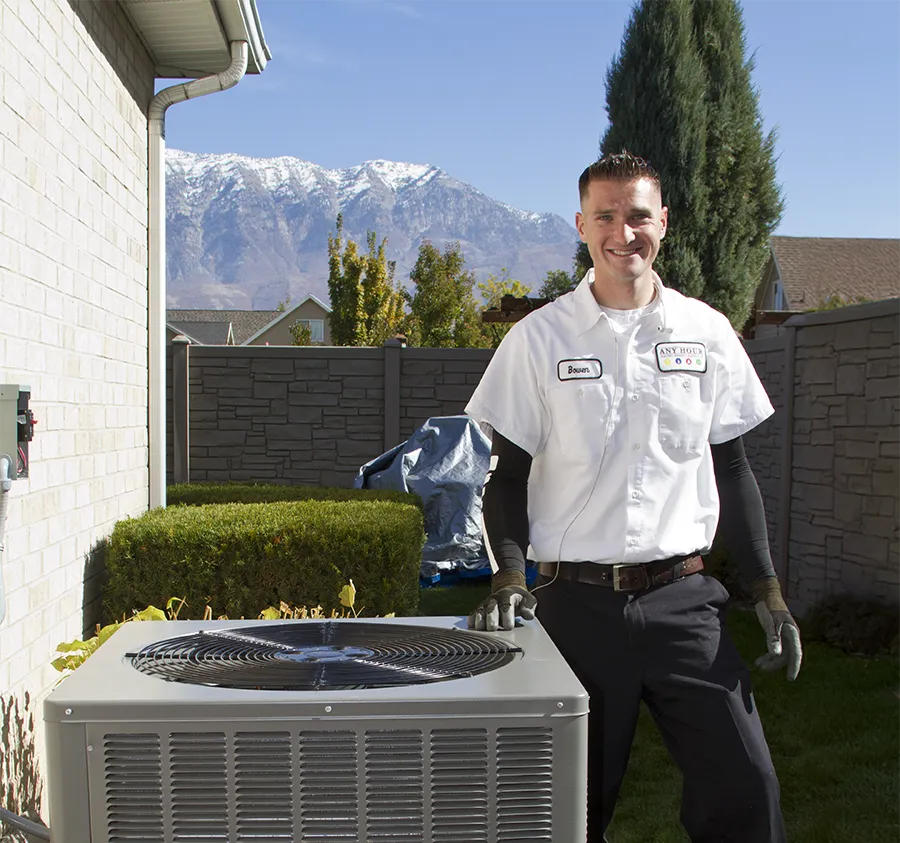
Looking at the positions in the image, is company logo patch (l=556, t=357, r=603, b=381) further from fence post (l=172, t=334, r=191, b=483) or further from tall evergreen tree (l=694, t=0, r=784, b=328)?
tall evergreen tree (l=694, t=0, r=784, b=328)

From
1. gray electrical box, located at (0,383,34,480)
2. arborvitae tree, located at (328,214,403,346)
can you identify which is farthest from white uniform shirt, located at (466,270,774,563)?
arborvitae tree, located at (328,214,403,346)

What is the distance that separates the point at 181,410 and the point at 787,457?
5564 millimetres

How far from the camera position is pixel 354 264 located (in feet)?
109

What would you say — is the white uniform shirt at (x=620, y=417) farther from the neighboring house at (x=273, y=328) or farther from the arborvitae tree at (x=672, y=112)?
the neighboring house at (x=273, y=328)

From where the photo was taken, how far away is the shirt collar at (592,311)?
2.53m

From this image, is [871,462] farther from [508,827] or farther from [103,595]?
[508,827]

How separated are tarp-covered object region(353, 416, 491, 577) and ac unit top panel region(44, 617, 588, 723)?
6.60 m

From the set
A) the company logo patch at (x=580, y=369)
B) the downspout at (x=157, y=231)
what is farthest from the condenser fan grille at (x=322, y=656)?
the downspout at (x=157, y=231)

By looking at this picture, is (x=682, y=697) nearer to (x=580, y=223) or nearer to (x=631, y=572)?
(x=631, y=572)

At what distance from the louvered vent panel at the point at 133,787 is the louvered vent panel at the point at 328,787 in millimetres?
204

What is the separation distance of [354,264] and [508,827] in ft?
106

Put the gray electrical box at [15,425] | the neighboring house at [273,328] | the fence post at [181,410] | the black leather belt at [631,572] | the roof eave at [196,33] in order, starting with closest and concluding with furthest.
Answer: the black leather belt at [631,572] < the gray electrical box at [15,425] < the roof eave at [196,33] < the fence post at [181,410] < the neighboring house at [273,328]

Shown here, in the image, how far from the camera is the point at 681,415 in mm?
2453

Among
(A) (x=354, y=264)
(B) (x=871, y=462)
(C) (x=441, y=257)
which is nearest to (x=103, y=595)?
(B) (x=871, y=462)
